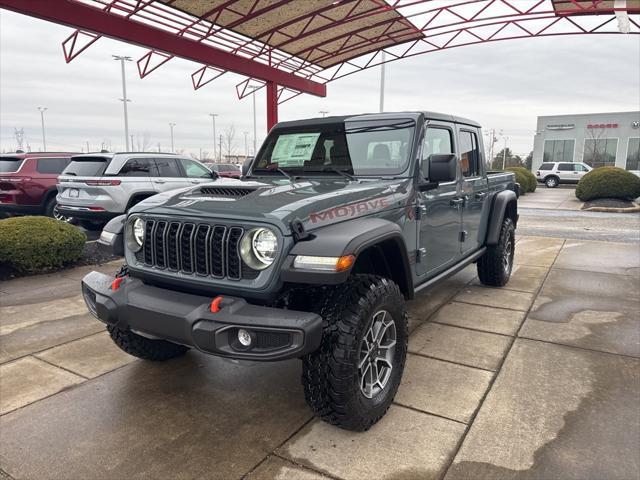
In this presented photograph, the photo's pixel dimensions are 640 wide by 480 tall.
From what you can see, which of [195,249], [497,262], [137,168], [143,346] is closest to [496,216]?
[497,262]

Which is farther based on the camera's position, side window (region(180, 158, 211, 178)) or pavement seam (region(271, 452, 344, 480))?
side window (region(180, 158, 211, 178))

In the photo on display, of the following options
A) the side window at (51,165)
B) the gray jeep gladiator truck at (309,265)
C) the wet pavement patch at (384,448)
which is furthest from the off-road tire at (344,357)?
the side window at (51,165)

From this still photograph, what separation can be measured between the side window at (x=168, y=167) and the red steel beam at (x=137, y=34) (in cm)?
262

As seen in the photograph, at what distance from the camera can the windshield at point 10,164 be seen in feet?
33.6

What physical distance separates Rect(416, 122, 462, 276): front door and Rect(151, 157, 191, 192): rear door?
7053 millimetres

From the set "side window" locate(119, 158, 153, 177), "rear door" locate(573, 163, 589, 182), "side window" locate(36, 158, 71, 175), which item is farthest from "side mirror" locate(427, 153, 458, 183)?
"rear door" locate(573, 163, 589, 182)

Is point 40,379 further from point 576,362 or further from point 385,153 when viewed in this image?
point 576,362

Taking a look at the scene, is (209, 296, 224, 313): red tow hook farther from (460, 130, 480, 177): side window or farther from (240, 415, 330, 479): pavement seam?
(460, 130, 480, 177): side window

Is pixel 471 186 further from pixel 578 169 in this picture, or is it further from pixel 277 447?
pixel 578 169

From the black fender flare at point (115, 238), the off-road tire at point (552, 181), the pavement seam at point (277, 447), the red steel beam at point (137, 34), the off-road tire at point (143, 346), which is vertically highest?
the red steel beam at point (137, 34)

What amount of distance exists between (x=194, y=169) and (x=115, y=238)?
321 inches

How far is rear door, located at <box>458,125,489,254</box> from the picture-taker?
460 cm

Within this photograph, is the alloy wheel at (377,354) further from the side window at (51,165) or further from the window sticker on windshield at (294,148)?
the side window at (51,165)

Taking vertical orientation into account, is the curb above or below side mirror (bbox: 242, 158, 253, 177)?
below
